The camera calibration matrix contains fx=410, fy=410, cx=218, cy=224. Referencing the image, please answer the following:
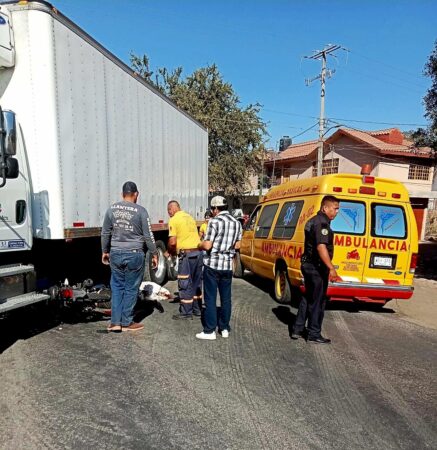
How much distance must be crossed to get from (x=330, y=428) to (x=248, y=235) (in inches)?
259

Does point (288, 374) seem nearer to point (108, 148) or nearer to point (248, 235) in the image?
point (108, 148)

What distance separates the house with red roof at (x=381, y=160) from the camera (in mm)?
26328

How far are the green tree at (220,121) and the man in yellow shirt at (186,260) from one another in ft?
68.4

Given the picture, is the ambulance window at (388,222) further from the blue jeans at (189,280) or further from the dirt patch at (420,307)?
the blue jeans at (189,280)

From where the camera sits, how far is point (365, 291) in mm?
6473

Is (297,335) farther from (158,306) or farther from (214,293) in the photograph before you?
(158,306)

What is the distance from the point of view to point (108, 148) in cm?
593

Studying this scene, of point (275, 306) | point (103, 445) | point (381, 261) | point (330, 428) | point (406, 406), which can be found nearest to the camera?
point (103, 445)

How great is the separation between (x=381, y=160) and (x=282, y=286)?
22851 mm

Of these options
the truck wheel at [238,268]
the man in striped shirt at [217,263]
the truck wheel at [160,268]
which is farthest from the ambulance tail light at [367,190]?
the truck wheel at [238,268]

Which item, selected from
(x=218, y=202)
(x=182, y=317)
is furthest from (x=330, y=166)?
(x=218, y=202)

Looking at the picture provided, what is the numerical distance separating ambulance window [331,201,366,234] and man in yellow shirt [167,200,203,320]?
223 cm

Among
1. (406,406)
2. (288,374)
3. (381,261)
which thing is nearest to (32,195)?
(288,374)

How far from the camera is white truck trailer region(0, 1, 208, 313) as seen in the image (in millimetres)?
4406
